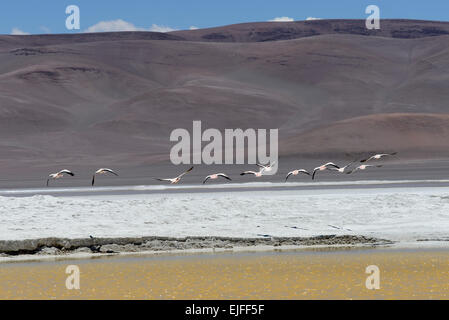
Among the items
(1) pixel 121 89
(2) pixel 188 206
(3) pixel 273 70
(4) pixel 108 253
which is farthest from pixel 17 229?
(3) pixel 273 70

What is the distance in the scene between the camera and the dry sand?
15.9m

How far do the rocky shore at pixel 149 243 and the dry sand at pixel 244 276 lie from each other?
0.85 m

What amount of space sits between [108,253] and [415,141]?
5666cm

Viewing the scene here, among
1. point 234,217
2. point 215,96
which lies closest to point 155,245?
point 234,217

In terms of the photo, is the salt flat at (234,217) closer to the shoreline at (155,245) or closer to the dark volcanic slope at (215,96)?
the shoreline at (155,245)

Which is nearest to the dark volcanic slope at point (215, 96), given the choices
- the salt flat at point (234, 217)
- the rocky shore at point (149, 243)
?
the salt flat at point (234, 217)

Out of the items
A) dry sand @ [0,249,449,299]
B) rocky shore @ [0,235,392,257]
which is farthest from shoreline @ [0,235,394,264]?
dry sand @ [0,249,449,299]

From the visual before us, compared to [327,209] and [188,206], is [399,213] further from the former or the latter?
[188,206]

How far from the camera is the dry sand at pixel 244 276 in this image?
1591 centimetres

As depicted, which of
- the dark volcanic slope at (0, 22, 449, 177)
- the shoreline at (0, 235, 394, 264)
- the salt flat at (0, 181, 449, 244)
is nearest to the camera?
the shoreline at (0, 235, 394, 264)

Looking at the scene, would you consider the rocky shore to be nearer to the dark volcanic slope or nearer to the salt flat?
the salt flat

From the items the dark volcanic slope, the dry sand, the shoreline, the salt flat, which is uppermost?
the dark volcanic slope

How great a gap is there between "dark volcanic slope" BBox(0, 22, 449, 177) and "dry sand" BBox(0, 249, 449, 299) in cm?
5104

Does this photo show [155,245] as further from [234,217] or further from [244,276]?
[244,276]
